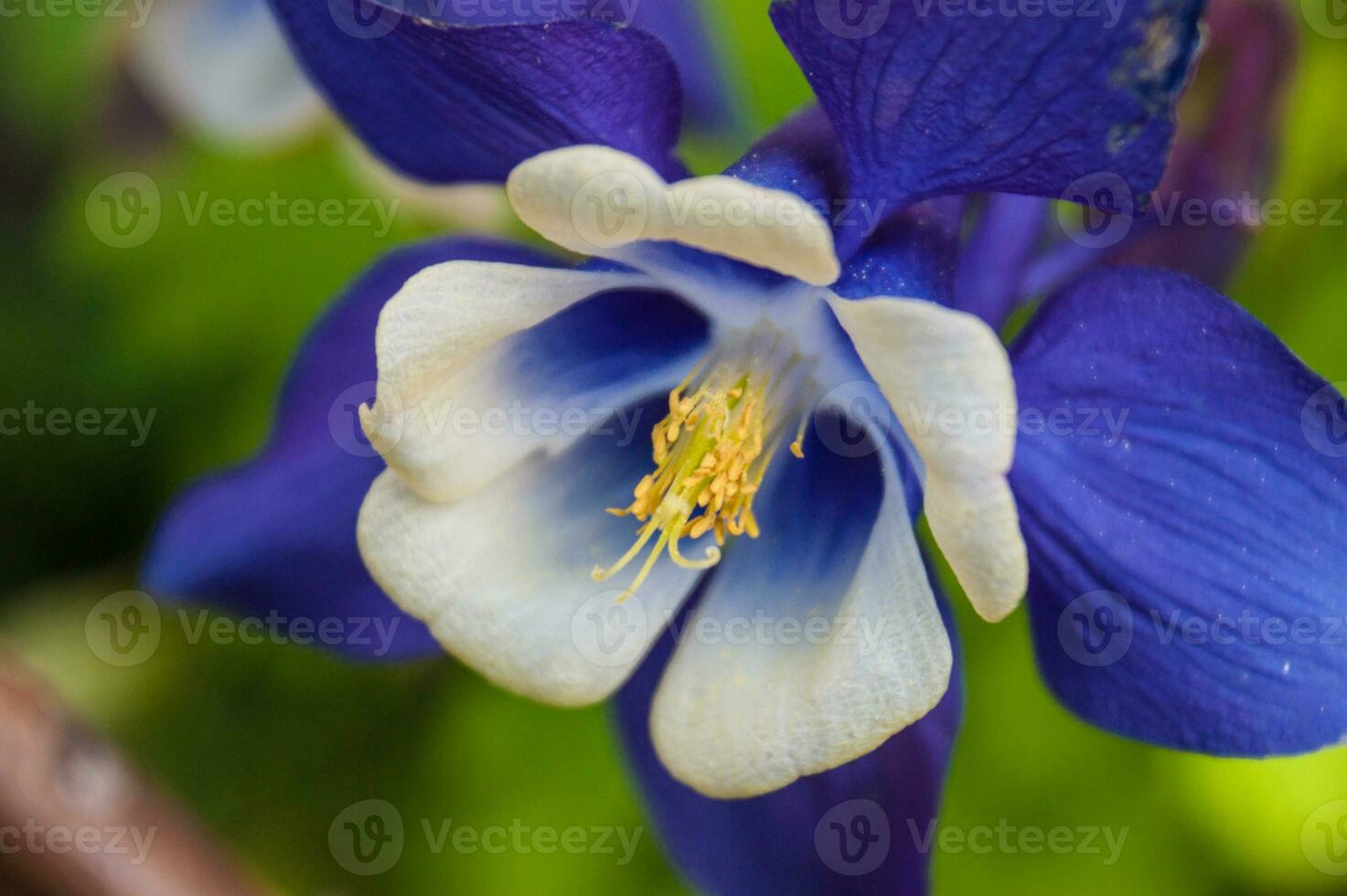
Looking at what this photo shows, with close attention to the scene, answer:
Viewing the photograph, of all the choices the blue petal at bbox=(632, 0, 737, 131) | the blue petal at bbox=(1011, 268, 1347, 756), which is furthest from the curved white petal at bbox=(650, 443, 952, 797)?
the blue petal at bbox=(632, 0, 737, 131)

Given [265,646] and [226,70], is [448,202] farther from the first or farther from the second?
[265,646]

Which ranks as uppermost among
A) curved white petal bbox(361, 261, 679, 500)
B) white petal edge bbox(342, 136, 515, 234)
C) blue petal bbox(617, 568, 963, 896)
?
curved white petal bbox(361, 261, 679, 500)

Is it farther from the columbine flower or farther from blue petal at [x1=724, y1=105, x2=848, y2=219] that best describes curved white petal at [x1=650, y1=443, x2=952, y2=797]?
blue petal at [x1=724, y1=105, x2=848, y2=219]

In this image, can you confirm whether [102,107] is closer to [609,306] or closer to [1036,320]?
[609,306]

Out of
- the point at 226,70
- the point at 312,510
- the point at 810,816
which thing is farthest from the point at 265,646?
the point at 810,816

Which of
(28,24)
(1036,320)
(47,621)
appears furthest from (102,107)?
(1036,320)
